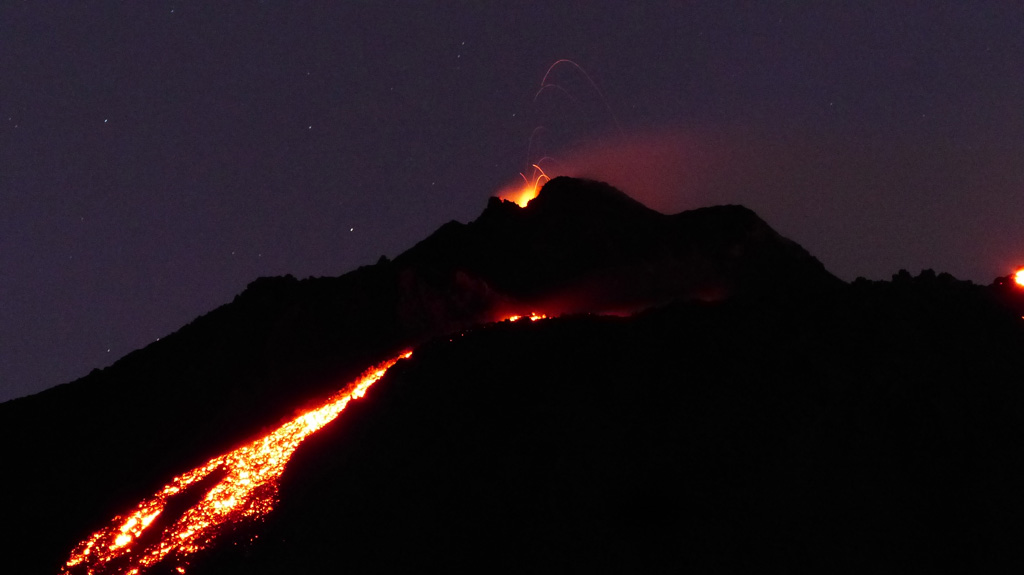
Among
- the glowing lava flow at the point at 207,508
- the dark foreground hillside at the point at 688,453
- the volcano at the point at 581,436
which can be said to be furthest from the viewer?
the glowing lava flow at the point at 207,508

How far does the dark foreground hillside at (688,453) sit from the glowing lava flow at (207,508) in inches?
33.8

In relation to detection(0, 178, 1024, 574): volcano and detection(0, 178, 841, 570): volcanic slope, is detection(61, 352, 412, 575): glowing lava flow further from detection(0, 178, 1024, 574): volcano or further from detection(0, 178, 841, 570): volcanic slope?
detection(0, 178, 841, 570): volcanic slope

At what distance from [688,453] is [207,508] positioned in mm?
11312

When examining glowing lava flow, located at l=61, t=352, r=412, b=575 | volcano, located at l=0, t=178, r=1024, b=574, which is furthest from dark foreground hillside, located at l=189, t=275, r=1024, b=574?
glowing lava flow, located at l=61, t=352, r=412, b=575

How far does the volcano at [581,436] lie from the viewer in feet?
64.1

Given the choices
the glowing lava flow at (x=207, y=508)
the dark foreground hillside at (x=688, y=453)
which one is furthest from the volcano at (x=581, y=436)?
the glowing lava flow at (x=207, y=508)

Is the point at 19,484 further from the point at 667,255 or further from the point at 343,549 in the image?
the point at 667,255

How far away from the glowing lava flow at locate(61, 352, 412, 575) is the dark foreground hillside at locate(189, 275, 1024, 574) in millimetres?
858

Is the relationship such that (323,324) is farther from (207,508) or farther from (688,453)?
(688,453)

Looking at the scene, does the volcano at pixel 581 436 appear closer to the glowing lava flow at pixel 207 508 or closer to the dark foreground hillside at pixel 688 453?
the dark foreground hillside at pixel 688 453

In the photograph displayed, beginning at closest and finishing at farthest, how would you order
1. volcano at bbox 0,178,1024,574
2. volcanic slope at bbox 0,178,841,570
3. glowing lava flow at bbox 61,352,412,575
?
1. volcano at bbox 0,178,1024,574
2. glowing lava flow at bbox 61,352,412,575
3. volcanic slope at bbox 0,178,841,570

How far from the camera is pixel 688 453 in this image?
20.8 m

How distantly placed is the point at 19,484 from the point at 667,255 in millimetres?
23167

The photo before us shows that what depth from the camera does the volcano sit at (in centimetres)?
1955
